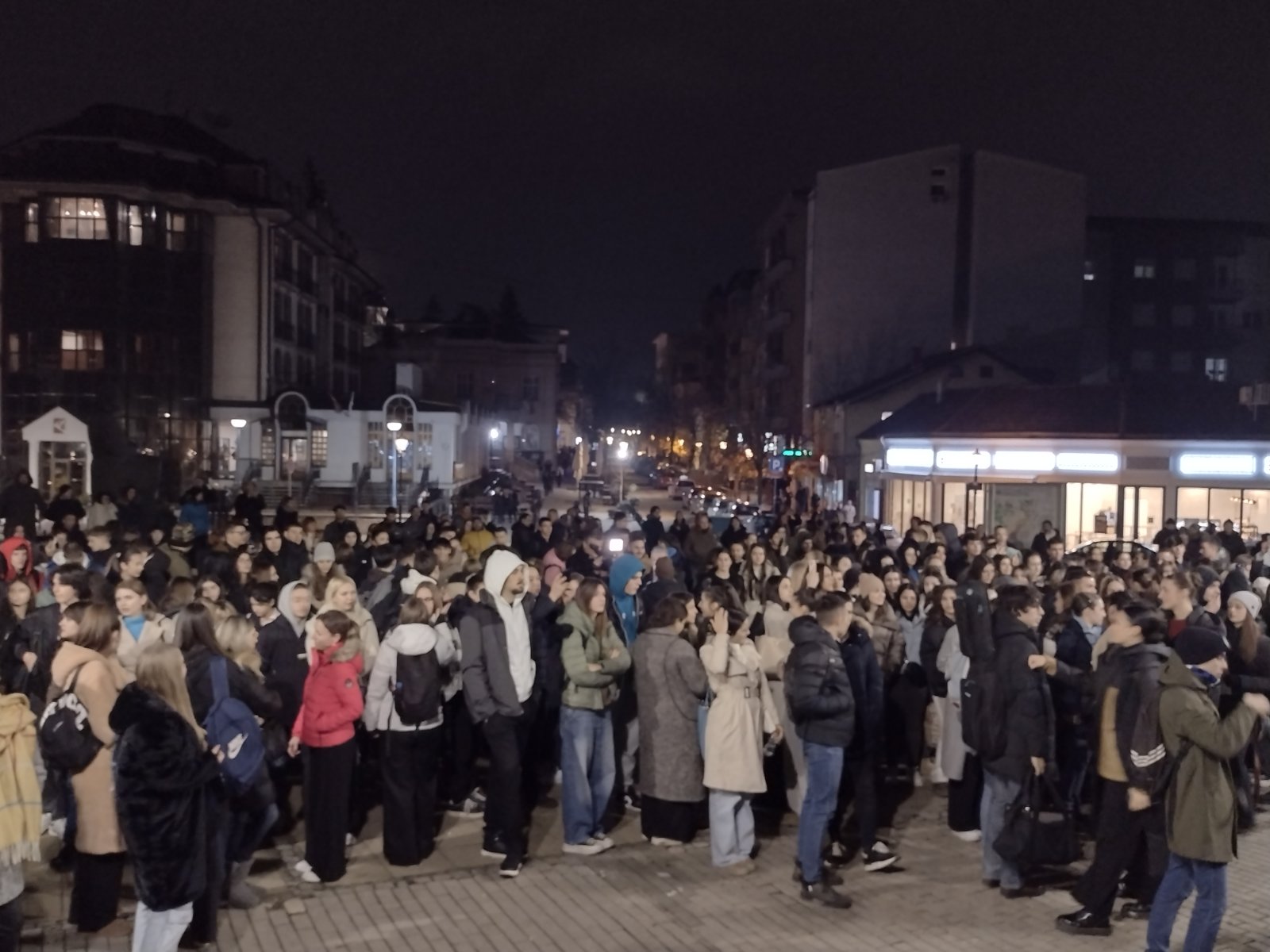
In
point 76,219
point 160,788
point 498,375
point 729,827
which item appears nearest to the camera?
point 160,788

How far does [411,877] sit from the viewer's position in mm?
7121

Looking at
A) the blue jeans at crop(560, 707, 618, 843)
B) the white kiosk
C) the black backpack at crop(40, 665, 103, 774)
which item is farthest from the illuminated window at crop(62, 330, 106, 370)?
the black backpack at crop(40, 665, 103, 774)

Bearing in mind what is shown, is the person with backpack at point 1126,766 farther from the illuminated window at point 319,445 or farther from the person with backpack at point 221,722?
the illuminated window at point 319,445

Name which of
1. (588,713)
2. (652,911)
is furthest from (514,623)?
(652,911)

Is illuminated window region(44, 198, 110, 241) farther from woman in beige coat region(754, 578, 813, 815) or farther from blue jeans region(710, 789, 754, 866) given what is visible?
blue jeans region(710, 789, 754, 866)

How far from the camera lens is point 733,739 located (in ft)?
23.7

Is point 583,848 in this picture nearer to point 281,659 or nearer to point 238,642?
point 281,659

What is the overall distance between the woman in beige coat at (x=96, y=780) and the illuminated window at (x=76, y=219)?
3757 centimetres

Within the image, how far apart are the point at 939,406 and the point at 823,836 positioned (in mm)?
32562

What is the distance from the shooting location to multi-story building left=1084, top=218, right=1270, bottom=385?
6272cm

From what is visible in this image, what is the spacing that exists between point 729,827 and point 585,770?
1047 mm

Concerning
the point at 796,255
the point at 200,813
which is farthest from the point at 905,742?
the point at 796,255

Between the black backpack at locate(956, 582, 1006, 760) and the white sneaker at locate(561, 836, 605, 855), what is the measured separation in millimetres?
2602

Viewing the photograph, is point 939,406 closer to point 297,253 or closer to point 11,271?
point 297,253
